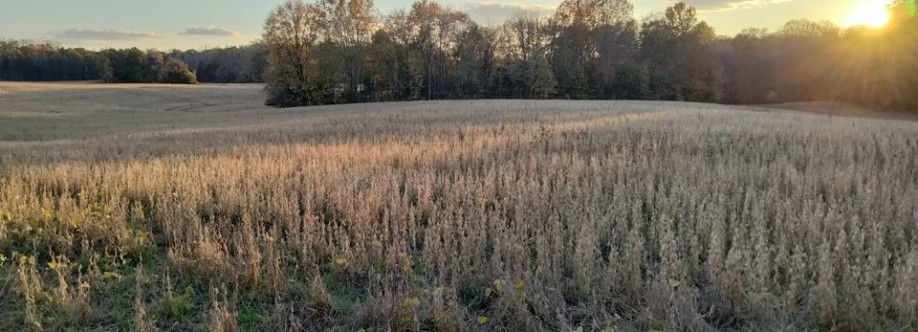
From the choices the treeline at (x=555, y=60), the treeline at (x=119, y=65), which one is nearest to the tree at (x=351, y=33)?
the treeline at (x=555, y=60)

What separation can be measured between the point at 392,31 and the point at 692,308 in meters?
59.7

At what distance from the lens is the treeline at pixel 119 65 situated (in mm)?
86188

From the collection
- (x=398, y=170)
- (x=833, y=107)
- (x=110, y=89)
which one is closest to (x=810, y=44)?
(x=833, y=107)

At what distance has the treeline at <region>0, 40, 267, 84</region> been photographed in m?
86.2

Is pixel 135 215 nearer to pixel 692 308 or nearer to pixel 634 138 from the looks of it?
pixel 692 308

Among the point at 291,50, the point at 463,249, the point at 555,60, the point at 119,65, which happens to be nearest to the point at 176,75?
the point at 119,65

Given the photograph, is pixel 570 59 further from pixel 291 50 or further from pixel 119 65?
pixel 119 65

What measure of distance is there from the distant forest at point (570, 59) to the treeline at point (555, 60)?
0.42ft

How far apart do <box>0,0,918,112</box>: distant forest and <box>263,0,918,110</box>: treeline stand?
0.42 ft

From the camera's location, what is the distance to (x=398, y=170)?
28.8 feet

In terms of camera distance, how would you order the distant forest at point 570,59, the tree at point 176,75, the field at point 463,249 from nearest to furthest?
1. the field at point 463,249
2. the distant forest at point 570,59
3. the tree at point 176,75

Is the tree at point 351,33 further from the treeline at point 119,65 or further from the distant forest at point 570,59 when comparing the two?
the treeline at point 119,65

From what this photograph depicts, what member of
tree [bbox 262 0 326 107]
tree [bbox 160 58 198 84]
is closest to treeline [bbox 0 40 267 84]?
tree [bbox 160 58 198 84]

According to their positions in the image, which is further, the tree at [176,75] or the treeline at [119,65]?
the treeline at [119,65]
